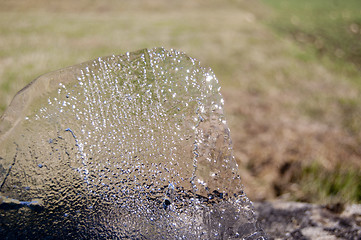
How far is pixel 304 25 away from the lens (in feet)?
30.9

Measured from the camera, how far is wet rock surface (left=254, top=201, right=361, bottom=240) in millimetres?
1562

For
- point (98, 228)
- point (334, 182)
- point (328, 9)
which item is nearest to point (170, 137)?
point (98, 228)

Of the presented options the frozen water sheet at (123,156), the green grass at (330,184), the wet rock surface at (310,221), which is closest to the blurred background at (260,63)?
the green grass at (330,184)

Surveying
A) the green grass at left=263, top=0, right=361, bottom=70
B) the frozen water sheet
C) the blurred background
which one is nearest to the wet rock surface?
the blurred background

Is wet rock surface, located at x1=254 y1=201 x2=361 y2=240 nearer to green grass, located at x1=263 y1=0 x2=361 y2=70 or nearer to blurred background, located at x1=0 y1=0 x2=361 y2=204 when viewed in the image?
blurred background, located at x1=0 y1=0 x2=361 y2=204

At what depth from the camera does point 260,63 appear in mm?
5758

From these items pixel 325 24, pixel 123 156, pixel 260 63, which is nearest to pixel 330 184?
pixel 123 156

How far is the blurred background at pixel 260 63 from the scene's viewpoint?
259 centimetres

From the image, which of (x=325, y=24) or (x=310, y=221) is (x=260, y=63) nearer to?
(x=310, y=221)

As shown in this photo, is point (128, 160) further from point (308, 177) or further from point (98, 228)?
point (308, 177)

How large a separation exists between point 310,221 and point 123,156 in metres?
0.96

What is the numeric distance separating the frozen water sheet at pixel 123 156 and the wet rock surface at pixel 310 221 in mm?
245

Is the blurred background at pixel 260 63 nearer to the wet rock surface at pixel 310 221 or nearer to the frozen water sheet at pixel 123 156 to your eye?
the wet rock surface at pixel 310 221

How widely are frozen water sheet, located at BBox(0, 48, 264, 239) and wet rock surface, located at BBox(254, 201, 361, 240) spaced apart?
0.80 ft
